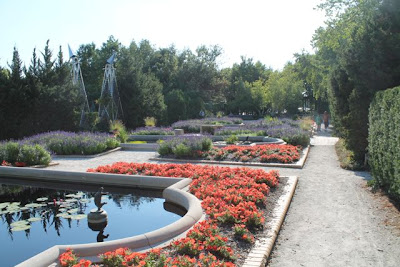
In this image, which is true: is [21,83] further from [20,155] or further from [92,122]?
[20,155]

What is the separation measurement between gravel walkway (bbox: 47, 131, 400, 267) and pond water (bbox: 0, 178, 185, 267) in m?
2.43

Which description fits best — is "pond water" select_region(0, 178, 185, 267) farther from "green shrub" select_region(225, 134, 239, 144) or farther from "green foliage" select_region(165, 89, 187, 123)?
"green foliage" select_region(165, 89, 187, 123)

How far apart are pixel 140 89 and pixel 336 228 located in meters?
25.9

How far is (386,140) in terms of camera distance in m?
7.83

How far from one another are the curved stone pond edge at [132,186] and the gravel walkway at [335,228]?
1.50 meters

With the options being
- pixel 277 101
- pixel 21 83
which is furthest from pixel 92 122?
pixel 277 101

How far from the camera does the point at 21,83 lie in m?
21.6

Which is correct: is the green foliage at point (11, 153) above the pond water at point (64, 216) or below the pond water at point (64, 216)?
above

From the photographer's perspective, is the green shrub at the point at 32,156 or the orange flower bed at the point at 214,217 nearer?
the orange flower bed at the point at 214,217

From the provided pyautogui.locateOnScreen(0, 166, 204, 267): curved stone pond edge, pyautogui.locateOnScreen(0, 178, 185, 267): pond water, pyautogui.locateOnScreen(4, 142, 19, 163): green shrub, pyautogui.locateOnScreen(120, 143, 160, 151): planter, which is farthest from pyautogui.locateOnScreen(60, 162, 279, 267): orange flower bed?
pyautogui.locateOnScreen(120, 143, 160, 151): planter

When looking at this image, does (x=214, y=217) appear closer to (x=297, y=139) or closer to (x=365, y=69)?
(x=365, y=69)

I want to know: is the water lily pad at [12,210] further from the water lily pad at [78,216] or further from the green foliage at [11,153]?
the green foliage at [11,153]

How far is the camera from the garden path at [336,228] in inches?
198

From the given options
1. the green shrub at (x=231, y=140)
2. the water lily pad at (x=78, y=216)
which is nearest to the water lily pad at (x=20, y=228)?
the water lily pad at (x=78, y=216)
